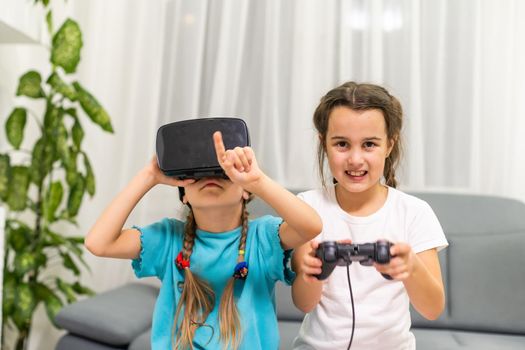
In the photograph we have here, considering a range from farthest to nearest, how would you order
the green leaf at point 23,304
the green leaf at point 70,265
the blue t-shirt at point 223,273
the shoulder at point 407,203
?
1. the green leaf at point 70,265
2. the green leaf at point 23,304
3. the shoulder at point 407,203
4. the blue t-shirt at point 223,273

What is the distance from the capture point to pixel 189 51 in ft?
8.40

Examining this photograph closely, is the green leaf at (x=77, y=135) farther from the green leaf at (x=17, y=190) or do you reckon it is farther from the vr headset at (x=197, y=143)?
the vr headset at (x=197, y=143)

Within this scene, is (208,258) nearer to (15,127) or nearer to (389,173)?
(389,173)

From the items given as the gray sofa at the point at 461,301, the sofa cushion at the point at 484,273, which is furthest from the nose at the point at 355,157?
the sofa cushion at the point at 484,273

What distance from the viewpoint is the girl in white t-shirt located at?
4.18ft

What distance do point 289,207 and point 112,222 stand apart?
379mm

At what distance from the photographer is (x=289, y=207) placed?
1128mm

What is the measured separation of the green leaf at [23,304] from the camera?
2180 millimetres

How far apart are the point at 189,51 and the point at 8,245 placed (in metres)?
1.12

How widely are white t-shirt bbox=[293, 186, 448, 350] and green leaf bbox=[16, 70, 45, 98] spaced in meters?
1.49

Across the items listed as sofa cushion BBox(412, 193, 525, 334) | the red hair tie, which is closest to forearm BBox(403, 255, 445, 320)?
the red hair tie

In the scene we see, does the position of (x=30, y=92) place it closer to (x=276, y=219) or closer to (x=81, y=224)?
(x=81, y=224)

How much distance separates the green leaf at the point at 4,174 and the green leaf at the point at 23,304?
0.37 metres

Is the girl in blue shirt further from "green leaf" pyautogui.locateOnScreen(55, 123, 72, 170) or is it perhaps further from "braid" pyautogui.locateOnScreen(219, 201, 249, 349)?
"green leaf" pyautogui.locateOnScreen(55, 123, 72, 170)
